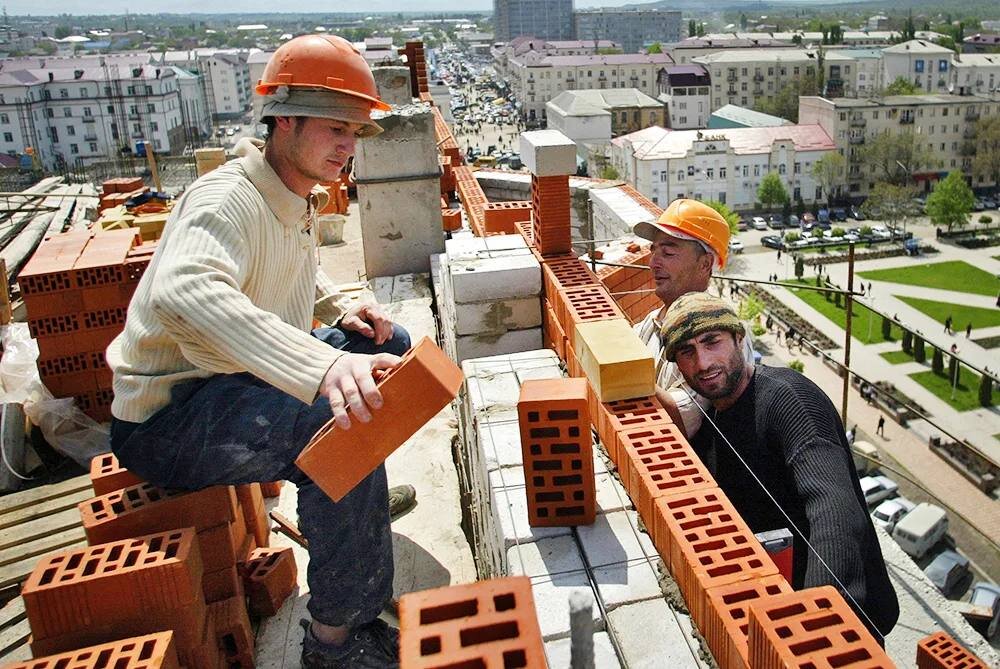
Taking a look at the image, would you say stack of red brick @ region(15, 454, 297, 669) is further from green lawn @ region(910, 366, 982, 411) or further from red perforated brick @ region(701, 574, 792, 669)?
green lawn @ region(910, 366, 982, 411)

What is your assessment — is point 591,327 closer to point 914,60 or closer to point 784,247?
point 784,247

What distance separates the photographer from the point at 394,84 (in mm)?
13461

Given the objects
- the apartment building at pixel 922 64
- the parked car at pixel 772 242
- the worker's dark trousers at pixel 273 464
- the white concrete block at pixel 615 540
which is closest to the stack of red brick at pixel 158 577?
the worker's dark trousers at pixel 273 464

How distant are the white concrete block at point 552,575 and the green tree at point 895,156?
60.5 metres

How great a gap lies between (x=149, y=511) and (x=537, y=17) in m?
194

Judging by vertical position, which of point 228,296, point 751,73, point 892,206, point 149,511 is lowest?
point 892,206

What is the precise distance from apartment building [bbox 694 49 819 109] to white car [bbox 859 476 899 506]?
62212 mm

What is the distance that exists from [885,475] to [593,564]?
22306 millimetres

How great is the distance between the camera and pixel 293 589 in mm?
3842

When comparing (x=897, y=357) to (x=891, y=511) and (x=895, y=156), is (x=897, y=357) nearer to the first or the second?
(x=891, y=511)

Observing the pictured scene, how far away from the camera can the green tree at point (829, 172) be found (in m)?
53.2

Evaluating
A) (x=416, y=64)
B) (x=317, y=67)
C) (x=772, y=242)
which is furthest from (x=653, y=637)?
(x=772, y=242)

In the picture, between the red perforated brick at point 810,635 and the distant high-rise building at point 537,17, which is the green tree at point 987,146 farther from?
the distant high-rise building at point 537,17

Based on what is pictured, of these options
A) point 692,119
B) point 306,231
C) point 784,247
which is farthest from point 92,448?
point 692,119
